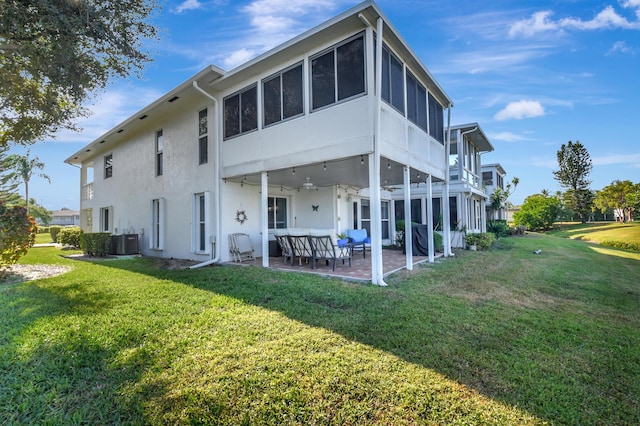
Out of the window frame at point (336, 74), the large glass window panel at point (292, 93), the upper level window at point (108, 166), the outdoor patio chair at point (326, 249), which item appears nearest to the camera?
the window frame at point (336, 74)

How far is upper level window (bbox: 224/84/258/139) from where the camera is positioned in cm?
866

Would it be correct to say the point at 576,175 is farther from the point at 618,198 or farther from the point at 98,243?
the point at 98,243

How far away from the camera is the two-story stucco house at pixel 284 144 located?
6.39m

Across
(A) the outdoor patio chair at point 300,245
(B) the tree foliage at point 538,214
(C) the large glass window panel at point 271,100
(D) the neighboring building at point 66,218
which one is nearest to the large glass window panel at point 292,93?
(C) the large glass window panel at point 271,100

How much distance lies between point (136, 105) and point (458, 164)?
1470cm

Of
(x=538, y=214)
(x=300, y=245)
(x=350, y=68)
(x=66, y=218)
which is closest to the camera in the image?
(x=350, y=68)

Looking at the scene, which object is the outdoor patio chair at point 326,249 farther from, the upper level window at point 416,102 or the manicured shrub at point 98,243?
the manicured shrub at point 98,243

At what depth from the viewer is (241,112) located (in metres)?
9.01

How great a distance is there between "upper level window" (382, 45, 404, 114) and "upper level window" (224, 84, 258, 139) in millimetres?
3806

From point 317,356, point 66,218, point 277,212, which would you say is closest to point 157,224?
point 277,212

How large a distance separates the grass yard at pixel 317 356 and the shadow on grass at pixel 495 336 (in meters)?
0.02

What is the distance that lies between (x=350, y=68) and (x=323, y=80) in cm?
77

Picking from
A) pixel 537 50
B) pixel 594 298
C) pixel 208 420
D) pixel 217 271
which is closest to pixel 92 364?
pixel 208 420

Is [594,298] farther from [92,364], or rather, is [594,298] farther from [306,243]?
[92,364]
